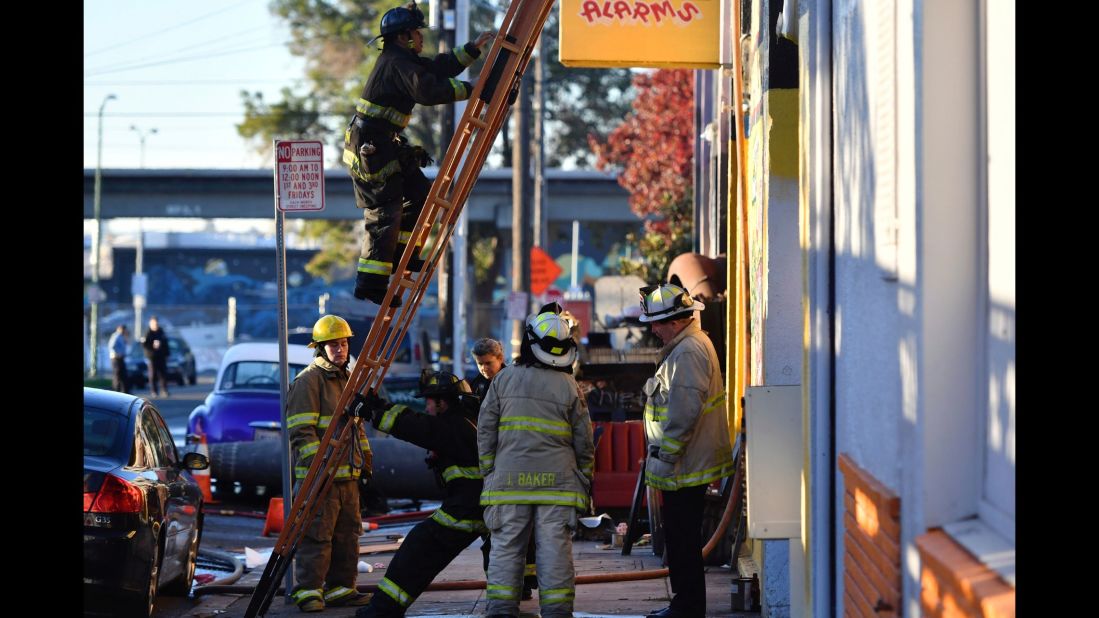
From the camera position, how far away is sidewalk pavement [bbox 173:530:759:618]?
890 cm


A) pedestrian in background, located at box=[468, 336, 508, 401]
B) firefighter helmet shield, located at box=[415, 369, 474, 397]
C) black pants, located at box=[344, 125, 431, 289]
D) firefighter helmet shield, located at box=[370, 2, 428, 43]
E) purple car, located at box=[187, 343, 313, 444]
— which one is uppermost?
firefighter helmet shield, located at box=[370, 2, 428, 43]

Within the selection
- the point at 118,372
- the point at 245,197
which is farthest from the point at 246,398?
the point at 245,197

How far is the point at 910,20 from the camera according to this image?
4285 mm

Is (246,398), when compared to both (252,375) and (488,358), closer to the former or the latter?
(252,375)

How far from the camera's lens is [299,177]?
9.66 metres

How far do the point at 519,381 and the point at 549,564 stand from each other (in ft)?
3.33

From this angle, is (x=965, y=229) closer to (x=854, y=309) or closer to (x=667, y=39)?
(x=854, y=309)

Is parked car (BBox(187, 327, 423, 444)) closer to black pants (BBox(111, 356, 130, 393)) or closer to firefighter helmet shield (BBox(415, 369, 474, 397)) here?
firefighter helmet shield (BBox(415, 369, 474, 397))

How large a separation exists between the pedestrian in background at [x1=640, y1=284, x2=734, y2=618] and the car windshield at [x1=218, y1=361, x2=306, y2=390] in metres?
9.40

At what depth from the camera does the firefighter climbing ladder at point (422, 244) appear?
313 inches

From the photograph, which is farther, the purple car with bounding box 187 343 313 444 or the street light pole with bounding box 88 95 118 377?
the street light pole with bounding box 88 95 118 377

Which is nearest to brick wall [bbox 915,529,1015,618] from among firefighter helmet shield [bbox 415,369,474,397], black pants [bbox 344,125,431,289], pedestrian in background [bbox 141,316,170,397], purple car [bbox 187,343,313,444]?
firefighter helmet shield [bbox 415,369,474,397]
